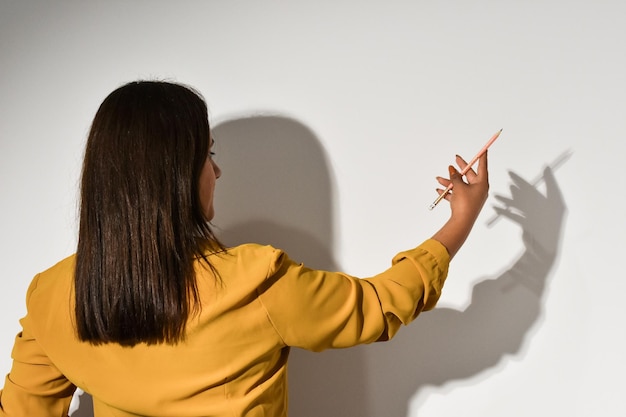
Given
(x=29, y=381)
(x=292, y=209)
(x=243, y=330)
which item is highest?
(x=292, y=209)

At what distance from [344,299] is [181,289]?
0.61ft

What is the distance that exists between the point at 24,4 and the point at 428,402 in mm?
946

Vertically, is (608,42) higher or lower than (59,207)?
higher

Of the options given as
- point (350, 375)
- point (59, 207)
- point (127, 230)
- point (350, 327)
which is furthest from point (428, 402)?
point (59, 207)

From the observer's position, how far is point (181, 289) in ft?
2.59

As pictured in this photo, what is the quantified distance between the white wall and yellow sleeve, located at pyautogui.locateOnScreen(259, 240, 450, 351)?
0.80 ft

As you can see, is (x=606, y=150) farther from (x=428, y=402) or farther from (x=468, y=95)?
(x=428, y=402)

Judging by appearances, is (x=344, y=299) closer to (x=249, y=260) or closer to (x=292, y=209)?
(x=249, y=260)

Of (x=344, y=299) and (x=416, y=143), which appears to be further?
(x=416, y=143)

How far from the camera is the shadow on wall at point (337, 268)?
3.45 ft

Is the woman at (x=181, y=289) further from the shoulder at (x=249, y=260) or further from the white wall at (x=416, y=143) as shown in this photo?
the white wall at (x=416, y=143)

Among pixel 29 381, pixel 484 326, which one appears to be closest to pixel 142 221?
pixel 29 381

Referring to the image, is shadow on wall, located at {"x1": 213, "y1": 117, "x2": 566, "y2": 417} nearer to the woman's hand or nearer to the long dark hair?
the woman's hand

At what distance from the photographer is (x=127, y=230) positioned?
794mm
